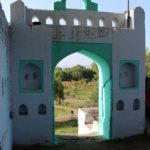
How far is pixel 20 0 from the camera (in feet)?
33.7

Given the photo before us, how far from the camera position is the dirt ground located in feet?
33.6

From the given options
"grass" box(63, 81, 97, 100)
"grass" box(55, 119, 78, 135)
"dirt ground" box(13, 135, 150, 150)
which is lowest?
"grass" box(55, 119, 78, 135)

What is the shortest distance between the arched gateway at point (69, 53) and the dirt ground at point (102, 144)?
32cm

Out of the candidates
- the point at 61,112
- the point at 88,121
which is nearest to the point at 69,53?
the point at 88,121

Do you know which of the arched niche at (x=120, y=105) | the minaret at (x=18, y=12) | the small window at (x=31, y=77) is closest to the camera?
the minaret at (x=18, y=12)

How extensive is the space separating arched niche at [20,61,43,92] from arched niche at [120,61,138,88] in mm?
2630

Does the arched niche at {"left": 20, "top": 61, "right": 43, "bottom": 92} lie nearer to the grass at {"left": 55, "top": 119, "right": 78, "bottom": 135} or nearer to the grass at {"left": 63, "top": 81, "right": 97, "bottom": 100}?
the grass at {"left": 55, "top": 119, "right": 78, "bottom": 135}

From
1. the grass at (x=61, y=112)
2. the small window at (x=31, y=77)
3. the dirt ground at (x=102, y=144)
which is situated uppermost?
the small window at (x=31, y=77)

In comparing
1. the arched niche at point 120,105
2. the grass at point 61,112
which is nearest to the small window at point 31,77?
the arched niche at point 120,105

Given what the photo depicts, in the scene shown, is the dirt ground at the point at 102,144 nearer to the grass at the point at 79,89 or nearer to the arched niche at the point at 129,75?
the arched niche at the point at 129,75

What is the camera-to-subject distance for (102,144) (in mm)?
10719

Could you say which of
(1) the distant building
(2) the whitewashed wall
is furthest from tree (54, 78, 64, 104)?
(2) the whitewashed wall

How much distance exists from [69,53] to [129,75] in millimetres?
2215

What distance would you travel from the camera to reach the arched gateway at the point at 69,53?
10305mm
